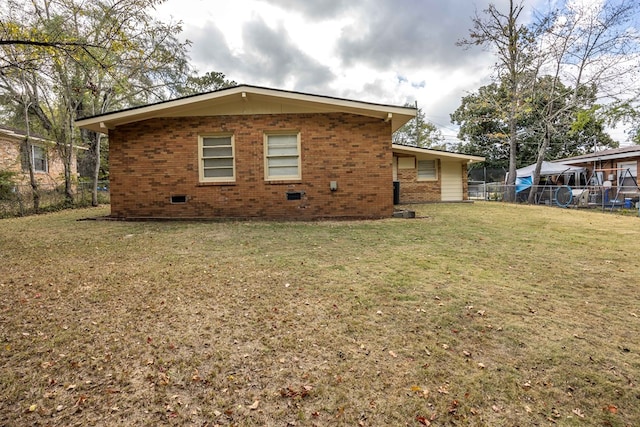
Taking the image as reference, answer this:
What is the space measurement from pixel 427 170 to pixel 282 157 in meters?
10.2

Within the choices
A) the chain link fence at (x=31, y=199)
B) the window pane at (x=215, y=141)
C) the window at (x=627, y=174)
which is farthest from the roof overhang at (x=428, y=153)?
the chain link fence at (x=31, y=199)

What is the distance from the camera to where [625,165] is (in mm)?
17625

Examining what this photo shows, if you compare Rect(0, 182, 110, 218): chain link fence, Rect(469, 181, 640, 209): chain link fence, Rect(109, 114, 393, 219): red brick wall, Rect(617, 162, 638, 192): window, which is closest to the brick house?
Rect(109, 114, 393, 219): red brick wall

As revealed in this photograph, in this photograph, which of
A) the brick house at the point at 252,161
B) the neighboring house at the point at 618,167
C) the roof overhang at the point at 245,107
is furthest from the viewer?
the neighboring house at the point at 618,167

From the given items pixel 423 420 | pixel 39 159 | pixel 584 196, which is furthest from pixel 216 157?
pixel 584 196

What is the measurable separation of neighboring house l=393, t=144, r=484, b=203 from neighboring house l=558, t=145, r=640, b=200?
22.3ft

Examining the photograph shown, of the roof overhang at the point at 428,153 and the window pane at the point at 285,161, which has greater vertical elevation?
the roof overhang at the point at 428,153

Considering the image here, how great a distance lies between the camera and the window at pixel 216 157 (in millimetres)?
A: 9562

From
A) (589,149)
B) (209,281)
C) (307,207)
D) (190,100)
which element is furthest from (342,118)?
(589,149)

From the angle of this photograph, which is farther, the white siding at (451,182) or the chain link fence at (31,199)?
the white siding at (451,182)

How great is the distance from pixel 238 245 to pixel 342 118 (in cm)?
524

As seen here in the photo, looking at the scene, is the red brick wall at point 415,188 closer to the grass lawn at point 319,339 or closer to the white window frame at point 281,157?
the white window frame at point 281,157

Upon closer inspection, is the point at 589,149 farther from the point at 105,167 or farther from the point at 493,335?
the point at 105,167

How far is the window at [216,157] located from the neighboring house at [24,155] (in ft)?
30.3
